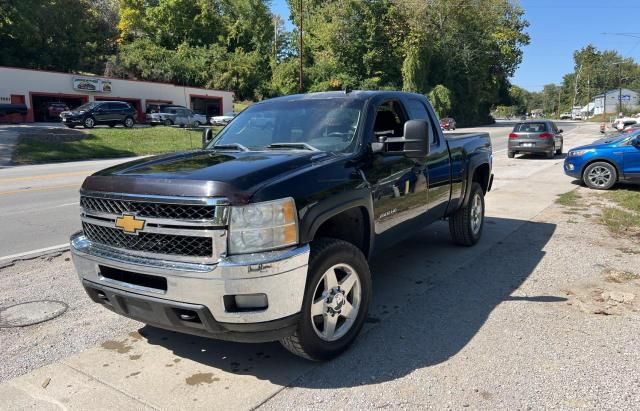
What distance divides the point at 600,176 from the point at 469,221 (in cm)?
727

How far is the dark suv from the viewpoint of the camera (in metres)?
30.5

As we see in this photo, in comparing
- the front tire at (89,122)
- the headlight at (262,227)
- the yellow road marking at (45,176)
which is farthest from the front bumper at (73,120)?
the headlight at (262,227)

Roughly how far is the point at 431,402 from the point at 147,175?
7.51 feet

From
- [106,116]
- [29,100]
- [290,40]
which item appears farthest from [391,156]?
[290,40]

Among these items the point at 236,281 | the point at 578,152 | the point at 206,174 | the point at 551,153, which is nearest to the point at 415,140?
the point at 206,174

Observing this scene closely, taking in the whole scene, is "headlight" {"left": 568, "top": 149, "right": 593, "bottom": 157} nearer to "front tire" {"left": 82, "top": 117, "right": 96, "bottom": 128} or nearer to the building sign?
"front tire" {"left": 82, "top": 117, "right": 96, "bottom": 128}

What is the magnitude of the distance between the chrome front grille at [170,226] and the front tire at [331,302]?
0.66 meters

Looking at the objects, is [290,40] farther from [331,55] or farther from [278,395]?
[278,395]

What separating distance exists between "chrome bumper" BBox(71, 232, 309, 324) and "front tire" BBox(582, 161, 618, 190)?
35.6 ft

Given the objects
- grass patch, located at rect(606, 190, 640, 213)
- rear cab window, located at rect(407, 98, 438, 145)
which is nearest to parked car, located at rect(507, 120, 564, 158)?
grass patch, located at rect(606, 190, 640, 213)

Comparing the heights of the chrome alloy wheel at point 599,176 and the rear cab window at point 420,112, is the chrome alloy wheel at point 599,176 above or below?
below

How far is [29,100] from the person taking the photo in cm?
3738

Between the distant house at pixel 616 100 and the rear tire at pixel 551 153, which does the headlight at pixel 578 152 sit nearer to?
the rear tire at pixel 551 153

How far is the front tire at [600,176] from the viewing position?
11477 mm
